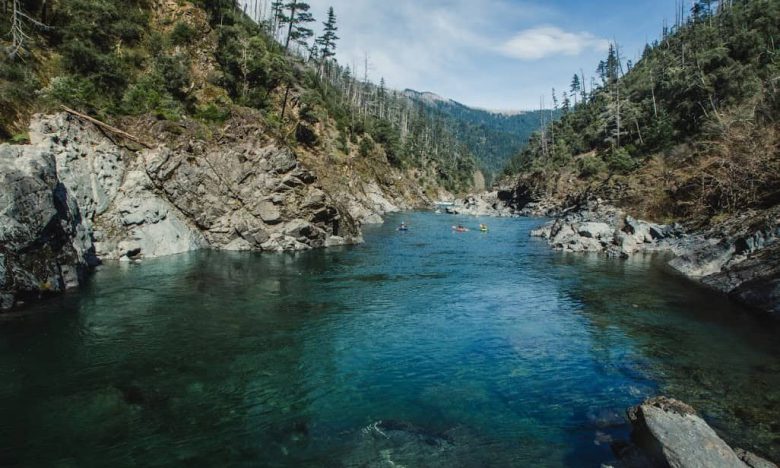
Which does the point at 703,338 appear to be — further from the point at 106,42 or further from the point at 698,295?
the point at 106,42

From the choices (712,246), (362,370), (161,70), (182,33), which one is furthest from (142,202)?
(712,246)

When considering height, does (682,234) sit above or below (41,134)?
below

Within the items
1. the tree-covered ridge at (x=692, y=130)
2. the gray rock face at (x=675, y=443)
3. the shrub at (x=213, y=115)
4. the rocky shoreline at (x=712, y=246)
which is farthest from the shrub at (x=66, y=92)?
the tree-covered ridge at (x=692, y=130)

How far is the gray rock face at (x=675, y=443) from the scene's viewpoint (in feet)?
26.4

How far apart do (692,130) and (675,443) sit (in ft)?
208

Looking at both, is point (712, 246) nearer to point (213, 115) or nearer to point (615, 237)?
point (615, 237)

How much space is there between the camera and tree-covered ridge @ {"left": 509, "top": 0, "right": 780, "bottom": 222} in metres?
34.7

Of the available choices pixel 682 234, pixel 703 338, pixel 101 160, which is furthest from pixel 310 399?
pixel 682 234

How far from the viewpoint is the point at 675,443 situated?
8.41m

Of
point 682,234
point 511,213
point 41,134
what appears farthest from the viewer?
point 511,213

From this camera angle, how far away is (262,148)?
38906 millimetres

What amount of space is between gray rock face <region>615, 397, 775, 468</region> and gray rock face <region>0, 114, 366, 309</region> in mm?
21832

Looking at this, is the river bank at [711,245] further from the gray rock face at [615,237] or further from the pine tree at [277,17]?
the pine tree at [277,17]

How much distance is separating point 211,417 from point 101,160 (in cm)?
2706
